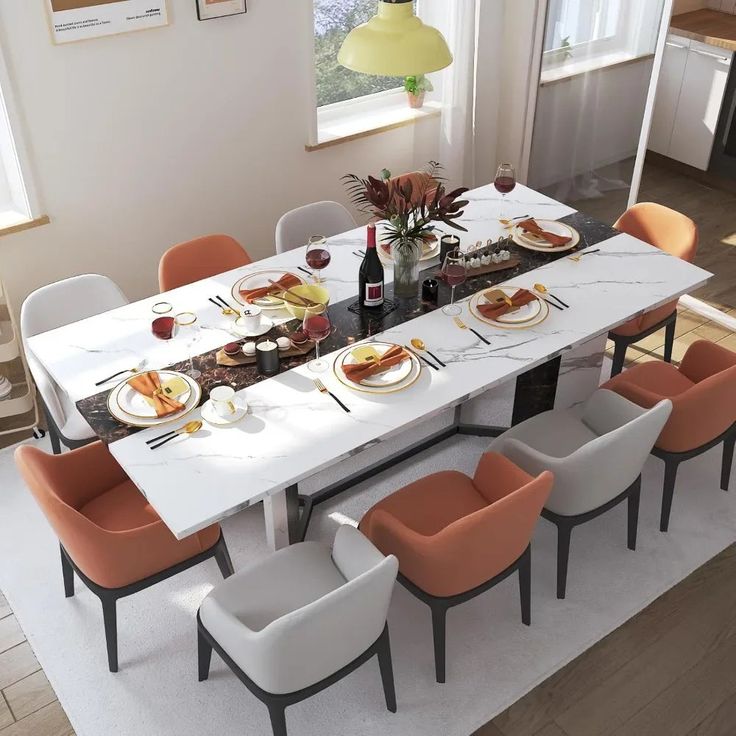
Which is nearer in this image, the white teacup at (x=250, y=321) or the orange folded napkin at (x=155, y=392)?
the orange folded napkin at (x=155, y=392)

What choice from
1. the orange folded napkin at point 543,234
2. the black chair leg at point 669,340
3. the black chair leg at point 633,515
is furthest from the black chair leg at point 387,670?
the black chair leg at point 669,340

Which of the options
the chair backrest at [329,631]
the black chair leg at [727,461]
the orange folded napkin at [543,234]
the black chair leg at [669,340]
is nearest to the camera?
the chair backrest at [329,631]

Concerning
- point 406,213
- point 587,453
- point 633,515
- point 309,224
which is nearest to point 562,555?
point 633,515

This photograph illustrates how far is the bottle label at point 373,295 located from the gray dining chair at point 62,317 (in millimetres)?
1014

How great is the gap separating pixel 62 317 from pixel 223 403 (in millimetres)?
1060

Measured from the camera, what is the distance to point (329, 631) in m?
2.20

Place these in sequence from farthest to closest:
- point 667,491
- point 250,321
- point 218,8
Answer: point 218,8, point 667,491, point 250,321

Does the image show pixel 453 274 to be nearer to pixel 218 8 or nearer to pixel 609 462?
pixel 609 462

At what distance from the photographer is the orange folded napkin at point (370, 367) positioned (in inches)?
111

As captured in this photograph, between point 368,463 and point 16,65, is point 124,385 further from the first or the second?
point 16,65

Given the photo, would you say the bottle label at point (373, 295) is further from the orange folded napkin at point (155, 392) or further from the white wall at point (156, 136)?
the white wall at point (156, 136)

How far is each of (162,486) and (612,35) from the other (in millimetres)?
3643

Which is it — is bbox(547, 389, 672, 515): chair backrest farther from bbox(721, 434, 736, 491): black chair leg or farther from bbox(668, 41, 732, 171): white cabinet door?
bbox(668, 41, 732, 171): white cabinet door

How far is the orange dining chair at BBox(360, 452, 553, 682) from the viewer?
7.93ft
